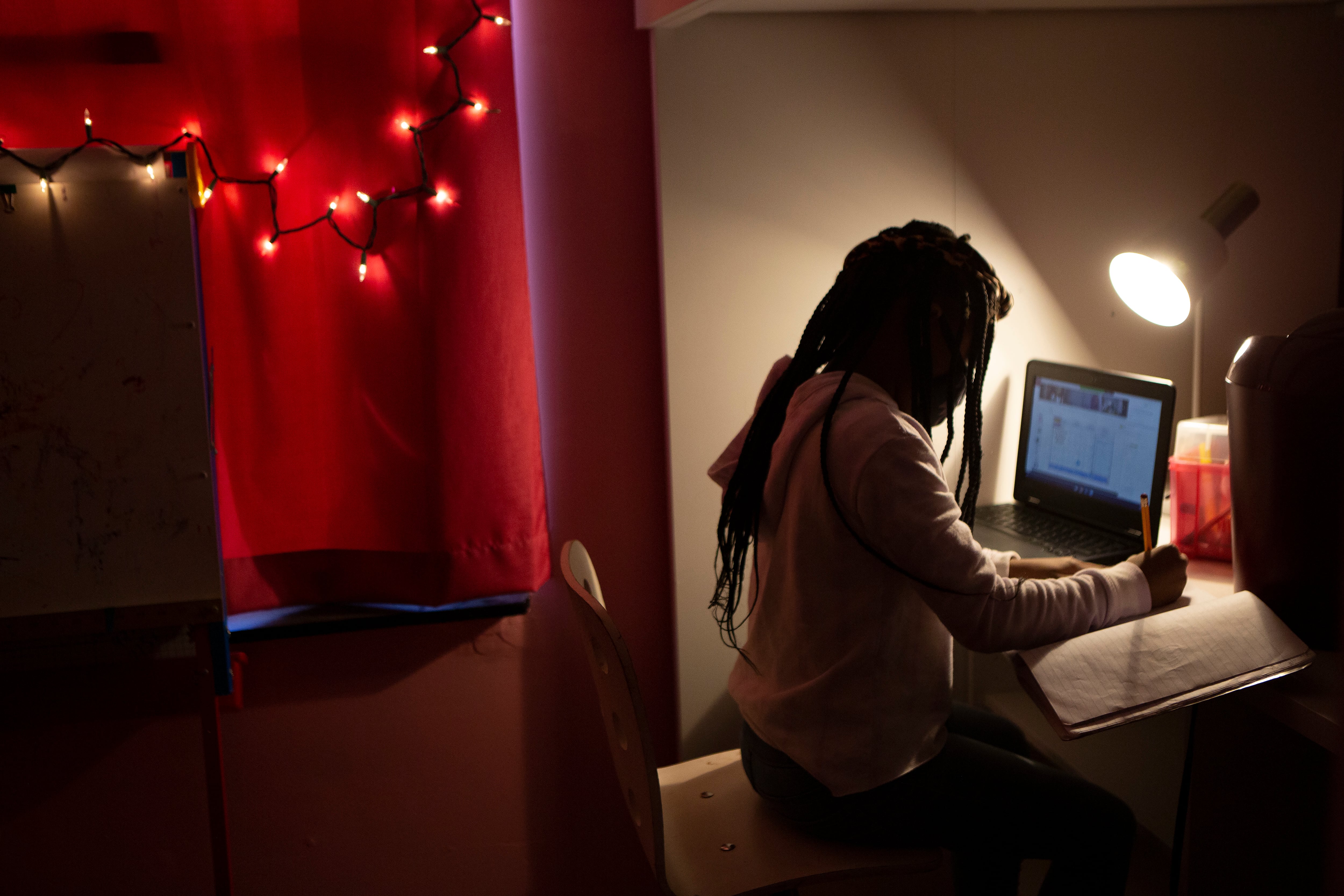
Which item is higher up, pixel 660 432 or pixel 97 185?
pixel 97 185

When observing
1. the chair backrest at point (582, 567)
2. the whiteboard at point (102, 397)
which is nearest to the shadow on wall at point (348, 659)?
the whiteboard at point (102, 397)

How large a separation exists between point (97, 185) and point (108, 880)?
49.0 inches

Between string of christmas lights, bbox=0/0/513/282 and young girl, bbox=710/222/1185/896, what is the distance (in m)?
0.75

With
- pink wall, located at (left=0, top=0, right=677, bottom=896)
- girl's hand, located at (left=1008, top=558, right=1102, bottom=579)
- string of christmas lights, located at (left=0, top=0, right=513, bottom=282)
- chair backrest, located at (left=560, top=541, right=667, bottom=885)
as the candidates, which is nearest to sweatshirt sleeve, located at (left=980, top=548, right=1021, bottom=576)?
girl's hand, located at (left=1008, top=558, right=1102, bottom=579)

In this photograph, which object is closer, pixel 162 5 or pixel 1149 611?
pixel 1149 611

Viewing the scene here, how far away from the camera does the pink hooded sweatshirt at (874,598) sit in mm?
1035

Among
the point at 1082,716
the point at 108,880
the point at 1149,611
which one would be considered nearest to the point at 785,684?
the point at 1082,716

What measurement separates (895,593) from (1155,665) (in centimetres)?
30

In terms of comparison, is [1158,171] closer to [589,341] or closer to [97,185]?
[589,341]

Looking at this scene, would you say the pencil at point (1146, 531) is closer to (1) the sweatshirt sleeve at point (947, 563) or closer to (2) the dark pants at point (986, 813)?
(1) the sweatshirt sleeve at point (947, 563)

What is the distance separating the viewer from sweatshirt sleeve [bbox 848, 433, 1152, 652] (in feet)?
3.36

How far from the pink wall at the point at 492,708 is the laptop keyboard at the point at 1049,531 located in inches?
24.7

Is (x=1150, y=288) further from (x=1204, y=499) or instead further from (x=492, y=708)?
(x=492, y=708)

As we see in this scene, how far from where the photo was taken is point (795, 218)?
1666 millimetres
